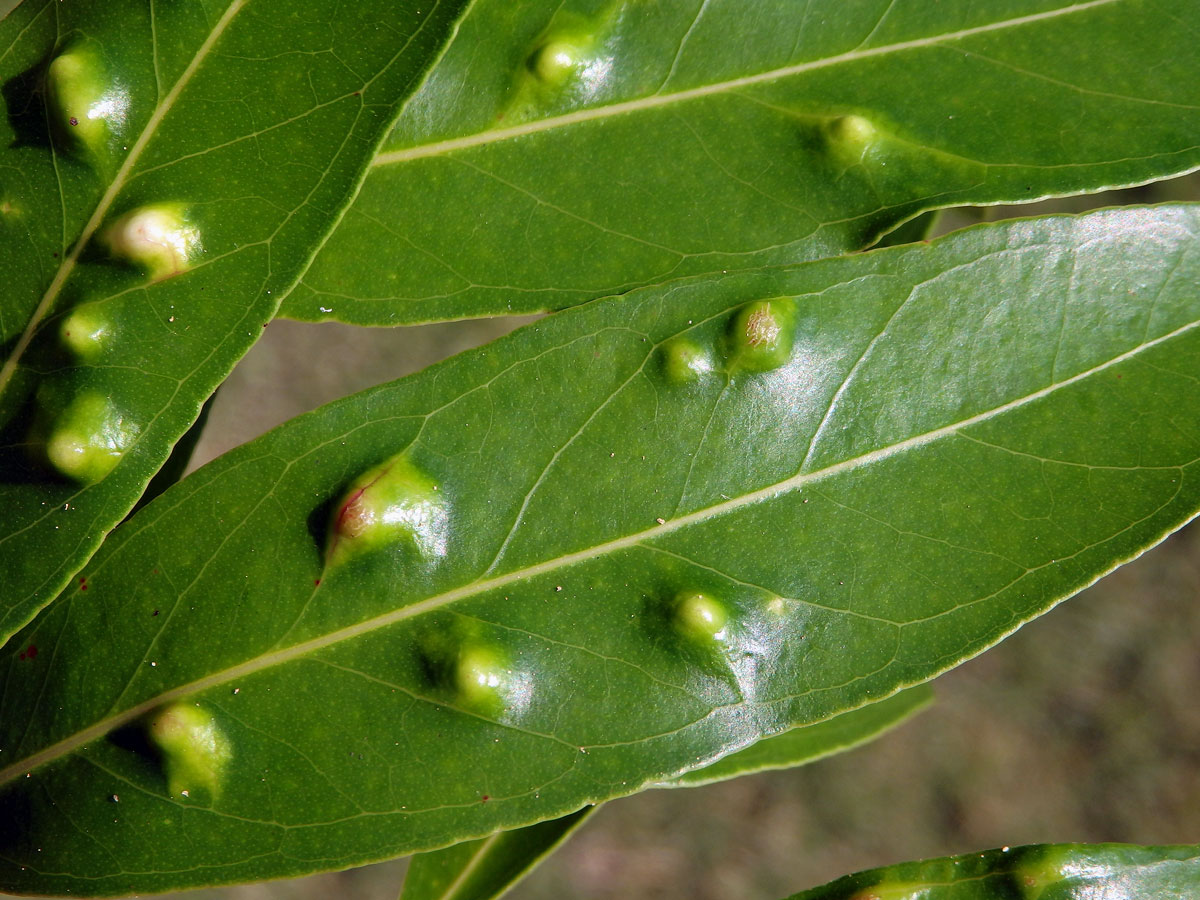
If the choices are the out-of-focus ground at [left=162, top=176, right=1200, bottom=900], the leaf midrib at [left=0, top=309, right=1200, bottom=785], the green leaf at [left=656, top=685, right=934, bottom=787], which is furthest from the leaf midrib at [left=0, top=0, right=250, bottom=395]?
the out-of-focus ground at [left=162, top=176, right=1200, bottom=900]

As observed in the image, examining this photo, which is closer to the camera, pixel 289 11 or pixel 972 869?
pixel 289 11

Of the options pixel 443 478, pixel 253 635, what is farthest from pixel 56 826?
pixel 443 478

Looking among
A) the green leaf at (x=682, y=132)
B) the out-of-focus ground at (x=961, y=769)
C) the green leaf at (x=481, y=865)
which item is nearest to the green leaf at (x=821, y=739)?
the green leaf at (x=481, y=865)

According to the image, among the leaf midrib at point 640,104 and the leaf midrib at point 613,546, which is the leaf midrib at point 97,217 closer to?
the leaf midrib at point 640,104

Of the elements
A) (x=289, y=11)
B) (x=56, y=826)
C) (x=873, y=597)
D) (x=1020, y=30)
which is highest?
(x=289, y=11)

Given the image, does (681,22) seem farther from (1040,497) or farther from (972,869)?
(972,869)

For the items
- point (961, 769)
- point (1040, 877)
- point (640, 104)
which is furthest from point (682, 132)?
point (961, 769)
